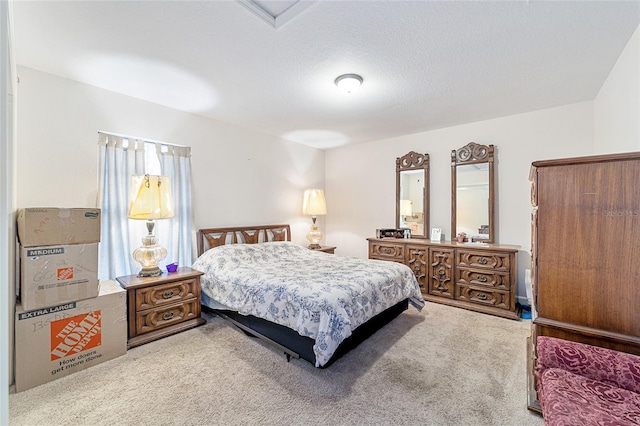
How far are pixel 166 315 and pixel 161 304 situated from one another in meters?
0.14

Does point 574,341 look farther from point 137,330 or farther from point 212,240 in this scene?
point 212,240

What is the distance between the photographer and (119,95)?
2992 millimetres

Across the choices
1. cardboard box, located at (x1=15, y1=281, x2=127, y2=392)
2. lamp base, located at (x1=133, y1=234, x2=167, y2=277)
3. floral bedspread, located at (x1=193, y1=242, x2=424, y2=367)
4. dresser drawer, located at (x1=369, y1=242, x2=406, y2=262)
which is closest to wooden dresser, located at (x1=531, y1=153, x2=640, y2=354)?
floral bedspread, located at (x1=193, y1=242, x2=424, y2=367)

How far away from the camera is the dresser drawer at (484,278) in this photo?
131 inches

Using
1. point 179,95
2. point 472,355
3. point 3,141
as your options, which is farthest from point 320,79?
point 472,355

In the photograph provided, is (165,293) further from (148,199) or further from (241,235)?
(241,235)

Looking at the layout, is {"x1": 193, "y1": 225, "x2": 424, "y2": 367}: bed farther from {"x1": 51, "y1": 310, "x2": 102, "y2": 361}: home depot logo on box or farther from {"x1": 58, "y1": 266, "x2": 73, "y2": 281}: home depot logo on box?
{"x1": 58, "y1": 266, "x2": 73, "y2": 281}: home depot logo on box

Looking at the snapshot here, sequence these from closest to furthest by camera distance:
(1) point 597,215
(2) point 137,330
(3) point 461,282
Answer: (1) point 597,215 < (2) point 137,330 < (3) point 461,282

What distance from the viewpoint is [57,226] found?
2.13 m

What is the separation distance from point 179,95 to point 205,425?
10.0 ft

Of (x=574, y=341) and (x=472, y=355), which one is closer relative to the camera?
A: (x=574, y=341)

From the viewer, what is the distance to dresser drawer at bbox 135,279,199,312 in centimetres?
264

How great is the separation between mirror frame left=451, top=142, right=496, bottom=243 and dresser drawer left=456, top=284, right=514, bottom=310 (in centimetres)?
73

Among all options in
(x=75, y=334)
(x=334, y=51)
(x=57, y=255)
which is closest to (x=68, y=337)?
(x=75, y=334)
